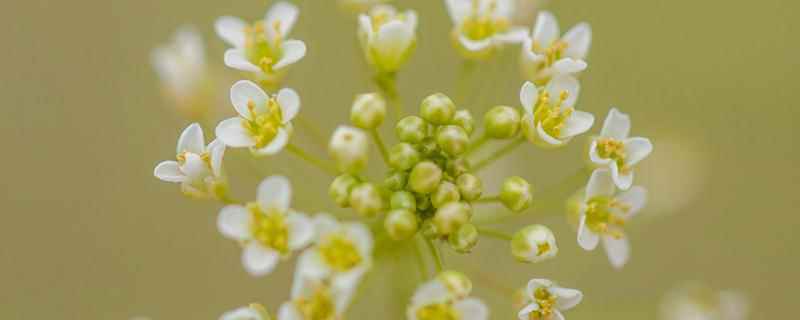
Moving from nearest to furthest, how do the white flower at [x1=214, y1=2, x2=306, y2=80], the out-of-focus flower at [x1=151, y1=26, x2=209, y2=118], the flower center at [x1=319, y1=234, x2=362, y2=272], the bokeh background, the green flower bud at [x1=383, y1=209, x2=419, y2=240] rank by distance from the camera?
the flower center at [x1=319, y1=234, x2=362, y2=272] < the green flower bud at [x1=383, y1=209, x2=419, y2=240] < the white flower at [x1=214, y1=2, x2=306, y2=80] < the out-of-focus flower at [x1=151, y1=26, x2=209, y2=118] < the bokeh background

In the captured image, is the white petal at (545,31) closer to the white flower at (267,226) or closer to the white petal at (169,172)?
the white flower at (267,226)

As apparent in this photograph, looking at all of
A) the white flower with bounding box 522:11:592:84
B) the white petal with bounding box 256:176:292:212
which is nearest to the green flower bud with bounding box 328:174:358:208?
the white petal with bounding box 256:176:292:212

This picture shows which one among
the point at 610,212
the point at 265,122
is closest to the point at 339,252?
the point at 265,122

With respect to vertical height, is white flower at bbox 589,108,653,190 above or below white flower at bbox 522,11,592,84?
below

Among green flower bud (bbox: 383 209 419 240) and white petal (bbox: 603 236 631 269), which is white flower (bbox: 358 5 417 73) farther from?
white petal (bbox: 603 236 631 269)

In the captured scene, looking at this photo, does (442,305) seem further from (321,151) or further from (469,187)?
(321,151)

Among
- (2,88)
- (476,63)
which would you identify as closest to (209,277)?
(2,88)

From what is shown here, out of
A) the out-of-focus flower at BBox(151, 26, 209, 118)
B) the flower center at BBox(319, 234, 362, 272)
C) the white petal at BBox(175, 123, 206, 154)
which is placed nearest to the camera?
the flower center at BBox(319, 234, 362, 272)

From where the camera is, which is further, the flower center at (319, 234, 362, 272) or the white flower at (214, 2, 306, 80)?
the white flower at (214, 2, 306, 80)
